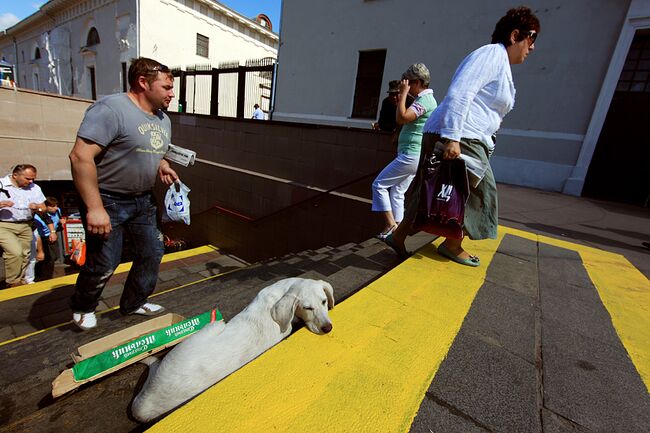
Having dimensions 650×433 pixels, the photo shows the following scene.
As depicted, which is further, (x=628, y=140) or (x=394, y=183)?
(x=628, y=140)

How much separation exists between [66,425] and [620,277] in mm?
4529

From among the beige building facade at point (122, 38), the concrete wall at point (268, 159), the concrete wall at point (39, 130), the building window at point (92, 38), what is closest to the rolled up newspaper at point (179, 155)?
the concrete wall at point (268, 159)

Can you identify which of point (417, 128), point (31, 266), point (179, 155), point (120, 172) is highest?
point (417, 128)

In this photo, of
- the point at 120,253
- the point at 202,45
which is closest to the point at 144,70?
the point at 120,253

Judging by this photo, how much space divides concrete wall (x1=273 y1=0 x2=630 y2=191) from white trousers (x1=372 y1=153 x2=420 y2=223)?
747cm

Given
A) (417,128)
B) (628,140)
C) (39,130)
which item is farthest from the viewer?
(39,130)

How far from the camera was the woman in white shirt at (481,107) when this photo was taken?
2.21m

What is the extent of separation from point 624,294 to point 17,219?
8941mm

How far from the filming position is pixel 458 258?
2834 mm

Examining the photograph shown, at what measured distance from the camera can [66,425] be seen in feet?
3.97

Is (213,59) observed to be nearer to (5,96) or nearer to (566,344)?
(5,96)

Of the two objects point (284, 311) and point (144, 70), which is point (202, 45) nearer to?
point (144, 70)

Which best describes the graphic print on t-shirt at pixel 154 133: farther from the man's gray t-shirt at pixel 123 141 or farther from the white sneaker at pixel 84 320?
the white sneaker at pixel 84 320

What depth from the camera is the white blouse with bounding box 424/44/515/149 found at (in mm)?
2203
